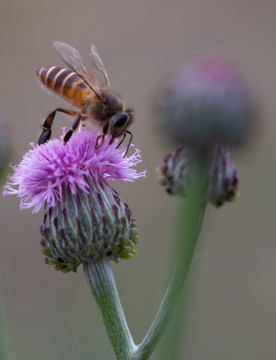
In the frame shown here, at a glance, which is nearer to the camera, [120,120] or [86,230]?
[86,230]

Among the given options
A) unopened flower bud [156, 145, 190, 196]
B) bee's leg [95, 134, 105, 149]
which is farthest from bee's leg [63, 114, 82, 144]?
unopened flower bud [156, 145, 190, 196]

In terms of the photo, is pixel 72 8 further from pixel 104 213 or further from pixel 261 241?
pixel 104 213

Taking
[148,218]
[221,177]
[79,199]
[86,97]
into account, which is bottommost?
[148,218]

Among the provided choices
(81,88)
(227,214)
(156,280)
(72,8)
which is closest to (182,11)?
(72,8)

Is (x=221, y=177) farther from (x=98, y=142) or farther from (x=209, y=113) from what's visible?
(x=98, y=142)

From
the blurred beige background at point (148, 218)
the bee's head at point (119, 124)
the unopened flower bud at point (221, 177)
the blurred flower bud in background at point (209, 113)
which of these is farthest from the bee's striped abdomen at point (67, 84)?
the unopened flower bud at point (221, 177)

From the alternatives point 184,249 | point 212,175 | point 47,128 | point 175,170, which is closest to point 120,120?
point 47,128

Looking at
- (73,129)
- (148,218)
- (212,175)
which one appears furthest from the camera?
(148,218)

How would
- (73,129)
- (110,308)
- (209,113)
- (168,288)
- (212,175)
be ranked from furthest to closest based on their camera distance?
(73,129) < (110,308) < (168,288) < (212,175) < (209,113)
